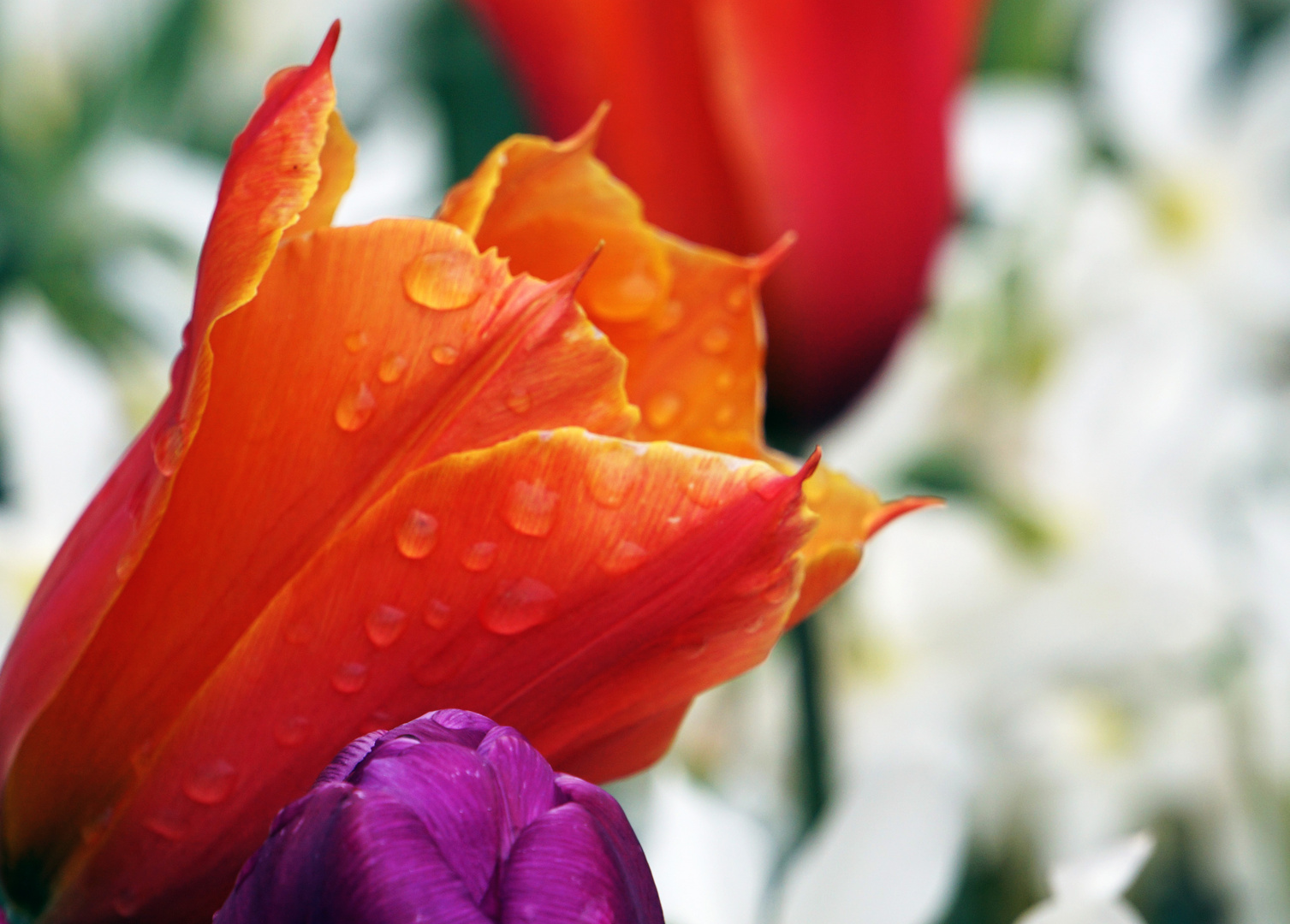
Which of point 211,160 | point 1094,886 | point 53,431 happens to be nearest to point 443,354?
point 1094,886

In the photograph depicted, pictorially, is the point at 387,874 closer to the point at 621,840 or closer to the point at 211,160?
the point at 621,840

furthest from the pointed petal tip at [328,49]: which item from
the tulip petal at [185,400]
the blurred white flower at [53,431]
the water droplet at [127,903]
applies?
the blurred white flower at [53,431]

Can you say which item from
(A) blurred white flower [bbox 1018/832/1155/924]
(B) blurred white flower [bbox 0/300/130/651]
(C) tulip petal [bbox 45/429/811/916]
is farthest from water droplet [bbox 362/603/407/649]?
(B) blurred white flower [bbox 0/300/130/651]

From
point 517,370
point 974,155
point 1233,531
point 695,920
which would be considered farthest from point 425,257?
point 974,155

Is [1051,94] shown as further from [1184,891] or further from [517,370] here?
[517,370]

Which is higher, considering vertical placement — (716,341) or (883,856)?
(716,341)

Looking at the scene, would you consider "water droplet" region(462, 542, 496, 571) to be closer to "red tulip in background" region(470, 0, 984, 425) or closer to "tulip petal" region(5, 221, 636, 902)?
"tulip petal" region(5, 221, 636, 902)
